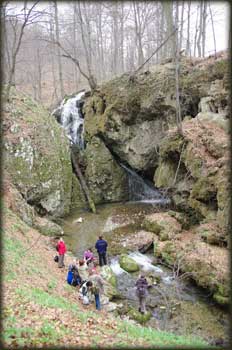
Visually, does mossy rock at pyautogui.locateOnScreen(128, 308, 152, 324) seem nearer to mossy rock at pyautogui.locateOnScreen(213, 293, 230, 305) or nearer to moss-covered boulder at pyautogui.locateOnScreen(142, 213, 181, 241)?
mossy rock at pyautogui.locateOnScreen(213, 293, 230, 305)

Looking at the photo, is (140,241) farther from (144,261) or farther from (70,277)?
(70,277)

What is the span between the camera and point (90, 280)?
10.6 metres

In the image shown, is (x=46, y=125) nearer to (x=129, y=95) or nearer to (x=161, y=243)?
(x=129, y=95)

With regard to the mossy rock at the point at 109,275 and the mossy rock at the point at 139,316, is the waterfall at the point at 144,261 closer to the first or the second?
the mossy rock at the point at 109,275

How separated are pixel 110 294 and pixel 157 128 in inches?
501

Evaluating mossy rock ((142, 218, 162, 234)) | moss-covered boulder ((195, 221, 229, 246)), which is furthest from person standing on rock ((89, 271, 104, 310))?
mossy rock ((142, 218, 162, 234))

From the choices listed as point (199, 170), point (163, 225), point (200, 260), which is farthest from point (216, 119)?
point (200, 260)

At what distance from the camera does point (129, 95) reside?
20703 mm

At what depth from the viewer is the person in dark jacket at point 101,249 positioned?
1290cm

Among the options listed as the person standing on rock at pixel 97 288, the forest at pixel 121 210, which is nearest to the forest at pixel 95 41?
the forest at pixel 121 210

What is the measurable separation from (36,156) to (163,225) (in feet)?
26.4

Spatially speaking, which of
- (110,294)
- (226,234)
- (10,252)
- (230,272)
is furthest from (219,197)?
(10,252)

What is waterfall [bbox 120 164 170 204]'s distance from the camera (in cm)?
2227

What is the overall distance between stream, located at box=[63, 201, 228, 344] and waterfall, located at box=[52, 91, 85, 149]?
737cm
